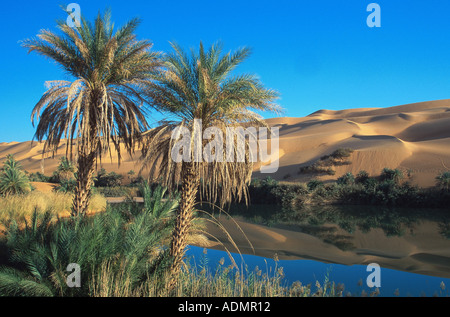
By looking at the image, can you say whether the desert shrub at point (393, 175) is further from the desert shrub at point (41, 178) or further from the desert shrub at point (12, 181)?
the desert shrub at point (41, 178)

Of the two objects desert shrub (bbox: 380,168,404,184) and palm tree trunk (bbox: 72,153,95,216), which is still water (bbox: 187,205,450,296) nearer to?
palm tree trunk (bbox: 72,153,95,216)

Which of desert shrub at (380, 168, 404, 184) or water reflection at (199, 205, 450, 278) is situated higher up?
desert shrub at (380, 168, 404, 184)

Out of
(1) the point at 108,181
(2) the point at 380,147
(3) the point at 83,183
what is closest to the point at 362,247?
(3) the point at 83,183

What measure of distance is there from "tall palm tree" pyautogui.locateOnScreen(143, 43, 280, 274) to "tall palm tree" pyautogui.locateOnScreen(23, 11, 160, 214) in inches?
49.2

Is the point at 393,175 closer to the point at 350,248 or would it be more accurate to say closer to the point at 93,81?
the point at 350,248

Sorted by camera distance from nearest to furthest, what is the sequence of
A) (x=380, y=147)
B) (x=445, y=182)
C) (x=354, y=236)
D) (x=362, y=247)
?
(x=362, y=247) → (x=354, y=236) → (x=445, y=182) → (x=380, y=147)

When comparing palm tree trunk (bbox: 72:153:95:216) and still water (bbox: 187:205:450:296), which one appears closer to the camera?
still water (bbox: 187:205:450:296)

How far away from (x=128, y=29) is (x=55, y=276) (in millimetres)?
7632

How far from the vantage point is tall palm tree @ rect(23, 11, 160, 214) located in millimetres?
9750

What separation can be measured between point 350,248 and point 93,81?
11.0 metres

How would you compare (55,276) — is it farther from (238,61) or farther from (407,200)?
(407,200)

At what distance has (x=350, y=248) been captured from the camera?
13.6m

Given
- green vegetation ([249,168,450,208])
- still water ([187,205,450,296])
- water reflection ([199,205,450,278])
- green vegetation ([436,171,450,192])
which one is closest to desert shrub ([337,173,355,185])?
green vegetation ([249,168,450,208])

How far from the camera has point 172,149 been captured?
8148mm
